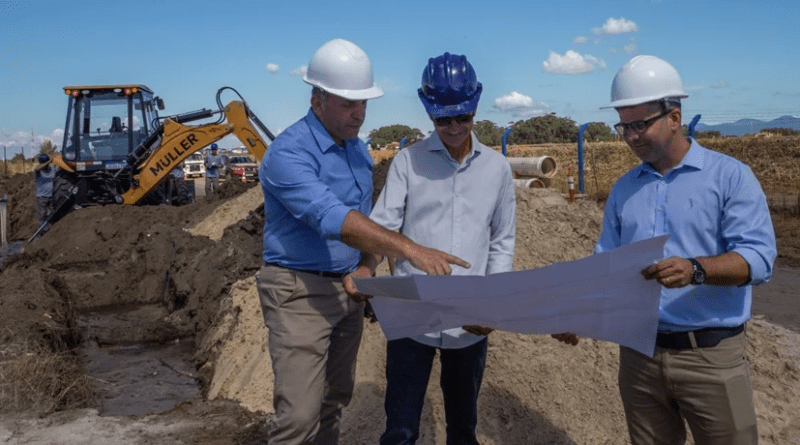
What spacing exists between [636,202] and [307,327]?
1520mm

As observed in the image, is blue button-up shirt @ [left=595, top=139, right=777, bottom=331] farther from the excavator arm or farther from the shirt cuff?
the excavator arm

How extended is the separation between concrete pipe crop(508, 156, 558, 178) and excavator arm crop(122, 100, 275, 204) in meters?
5.33

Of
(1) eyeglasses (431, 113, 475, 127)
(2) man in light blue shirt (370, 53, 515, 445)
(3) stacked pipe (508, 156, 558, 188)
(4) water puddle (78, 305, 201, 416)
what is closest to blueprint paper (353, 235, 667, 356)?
(2) man in light blue shirt (370, 53, 515, 445)

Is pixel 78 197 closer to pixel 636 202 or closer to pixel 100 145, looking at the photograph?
pixel 100 145

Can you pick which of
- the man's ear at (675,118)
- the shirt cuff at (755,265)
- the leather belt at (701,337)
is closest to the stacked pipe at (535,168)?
the man's ear at (675,118)

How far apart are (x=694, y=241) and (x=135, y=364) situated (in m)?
7.53

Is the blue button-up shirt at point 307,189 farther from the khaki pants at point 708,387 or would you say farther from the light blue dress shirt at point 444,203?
the khaki pants at point 708,387

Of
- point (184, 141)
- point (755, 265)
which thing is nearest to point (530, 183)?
point (184, 141)

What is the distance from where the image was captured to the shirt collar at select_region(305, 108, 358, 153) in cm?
346

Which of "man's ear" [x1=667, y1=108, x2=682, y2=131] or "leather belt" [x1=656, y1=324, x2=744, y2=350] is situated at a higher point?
"man's ear" [x1=667, y1=108, x2=682, y2=131]

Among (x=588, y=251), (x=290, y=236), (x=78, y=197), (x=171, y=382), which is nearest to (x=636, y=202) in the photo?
(x=290, y=236)

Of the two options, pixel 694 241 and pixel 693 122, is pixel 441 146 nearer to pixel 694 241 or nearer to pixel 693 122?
pixel 694 241

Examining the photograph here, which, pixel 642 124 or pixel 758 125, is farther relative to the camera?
pixel 758 125

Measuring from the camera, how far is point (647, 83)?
298cm
